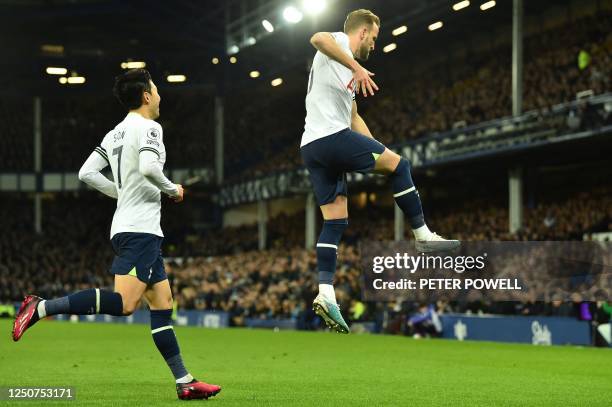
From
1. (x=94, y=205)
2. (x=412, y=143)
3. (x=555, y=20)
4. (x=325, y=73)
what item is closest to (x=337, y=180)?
(x=325, y=73)

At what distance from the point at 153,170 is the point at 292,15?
33.8 m

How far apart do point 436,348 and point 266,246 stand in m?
28.6

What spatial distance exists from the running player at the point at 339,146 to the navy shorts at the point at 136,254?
53.8 inches

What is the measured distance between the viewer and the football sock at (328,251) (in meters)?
8.12

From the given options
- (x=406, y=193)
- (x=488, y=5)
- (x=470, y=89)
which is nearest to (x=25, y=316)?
(x=406, y=193)

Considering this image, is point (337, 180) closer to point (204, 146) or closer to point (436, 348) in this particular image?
point (436, 348)

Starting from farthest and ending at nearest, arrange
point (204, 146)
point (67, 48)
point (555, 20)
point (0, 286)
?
point (67, 48) → point (204, 146) → point (0, 286) → point (555, 20)

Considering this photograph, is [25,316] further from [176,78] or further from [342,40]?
[176,78]

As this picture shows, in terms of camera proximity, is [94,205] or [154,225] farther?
[94,205]

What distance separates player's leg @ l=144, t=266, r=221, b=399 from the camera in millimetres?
8359

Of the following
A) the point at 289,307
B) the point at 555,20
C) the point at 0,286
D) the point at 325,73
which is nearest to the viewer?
the point at 325,73

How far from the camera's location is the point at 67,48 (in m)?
57.3

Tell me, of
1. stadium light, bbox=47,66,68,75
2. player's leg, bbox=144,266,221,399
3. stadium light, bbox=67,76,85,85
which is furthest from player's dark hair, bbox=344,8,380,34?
stadium light, bbox=47,66,68,75

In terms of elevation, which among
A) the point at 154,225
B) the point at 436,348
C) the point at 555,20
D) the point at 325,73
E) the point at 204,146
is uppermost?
the point at 555,20
